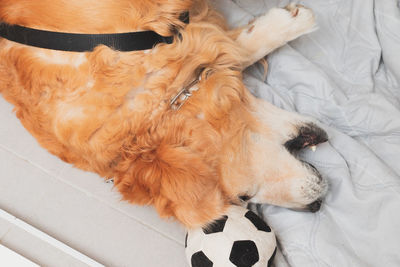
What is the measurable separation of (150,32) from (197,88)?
272 millimetres

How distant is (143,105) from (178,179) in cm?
30

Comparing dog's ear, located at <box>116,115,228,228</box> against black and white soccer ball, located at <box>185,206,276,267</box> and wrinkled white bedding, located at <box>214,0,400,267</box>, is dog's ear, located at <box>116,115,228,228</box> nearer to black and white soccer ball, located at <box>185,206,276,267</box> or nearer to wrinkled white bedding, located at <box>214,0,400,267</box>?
black and white soccer ball, located at <box>185,206,276,267</box>

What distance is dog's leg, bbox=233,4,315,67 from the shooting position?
1650 millimetres

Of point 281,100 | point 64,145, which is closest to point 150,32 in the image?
point 64,145

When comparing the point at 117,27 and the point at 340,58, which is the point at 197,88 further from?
the point at 340,58

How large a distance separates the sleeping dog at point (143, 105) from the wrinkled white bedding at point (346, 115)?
208 mm

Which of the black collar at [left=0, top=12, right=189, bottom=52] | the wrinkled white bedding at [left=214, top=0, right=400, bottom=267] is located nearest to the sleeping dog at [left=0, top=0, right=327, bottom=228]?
the black collar at [left=0, top=12, right=189, bottom=52]

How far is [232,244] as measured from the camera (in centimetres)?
129

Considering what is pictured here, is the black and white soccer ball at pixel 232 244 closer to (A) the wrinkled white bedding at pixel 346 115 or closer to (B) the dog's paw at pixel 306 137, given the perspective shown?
(A) the wrinkled white bedding at pixel 346 115

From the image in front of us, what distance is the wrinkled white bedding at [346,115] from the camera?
4.92ft

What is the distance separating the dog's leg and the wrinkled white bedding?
0.17m

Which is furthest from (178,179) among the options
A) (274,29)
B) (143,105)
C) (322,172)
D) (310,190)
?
(274,29)

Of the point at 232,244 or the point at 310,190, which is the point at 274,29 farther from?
the point at 232,244

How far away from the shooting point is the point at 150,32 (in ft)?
4.48
